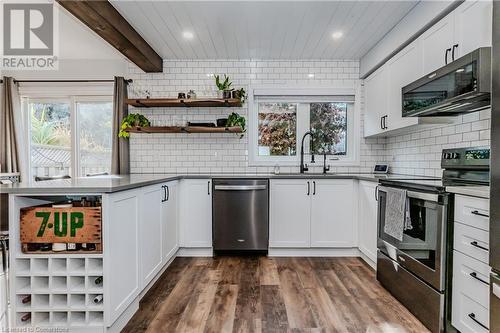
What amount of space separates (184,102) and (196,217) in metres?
1.42

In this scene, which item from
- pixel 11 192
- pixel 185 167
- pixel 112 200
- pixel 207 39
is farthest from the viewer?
pixel 185 167

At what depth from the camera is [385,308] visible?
2.28 metres

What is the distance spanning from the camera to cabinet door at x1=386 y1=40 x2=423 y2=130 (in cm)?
270

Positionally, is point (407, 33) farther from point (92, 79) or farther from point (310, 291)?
point (92, 79)

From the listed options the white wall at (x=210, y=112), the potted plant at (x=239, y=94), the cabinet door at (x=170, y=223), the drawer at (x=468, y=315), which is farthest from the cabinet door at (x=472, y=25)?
the cabinet door at (x=170, y=223)

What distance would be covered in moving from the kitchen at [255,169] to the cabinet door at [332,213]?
0.02 metres

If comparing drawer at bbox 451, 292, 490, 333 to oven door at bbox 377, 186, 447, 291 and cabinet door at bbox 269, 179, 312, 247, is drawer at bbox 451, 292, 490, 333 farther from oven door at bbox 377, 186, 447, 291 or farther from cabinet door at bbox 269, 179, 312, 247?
cabinet door at bbox 269, 179, 312, 247

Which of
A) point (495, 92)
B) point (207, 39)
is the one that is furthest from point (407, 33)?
point (207, 39)

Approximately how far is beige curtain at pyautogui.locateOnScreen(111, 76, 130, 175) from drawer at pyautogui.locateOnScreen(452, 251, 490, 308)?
12.2 ft

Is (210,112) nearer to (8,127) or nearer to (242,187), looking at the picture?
(242,187)

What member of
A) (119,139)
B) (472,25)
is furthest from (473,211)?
(119,139)

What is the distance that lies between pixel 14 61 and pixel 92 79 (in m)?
1.10

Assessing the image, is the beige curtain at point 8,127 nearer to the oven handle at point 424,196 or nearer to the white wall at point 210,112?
the white wall at point 210,112

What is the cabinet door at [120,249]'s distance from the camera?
5.79ft
